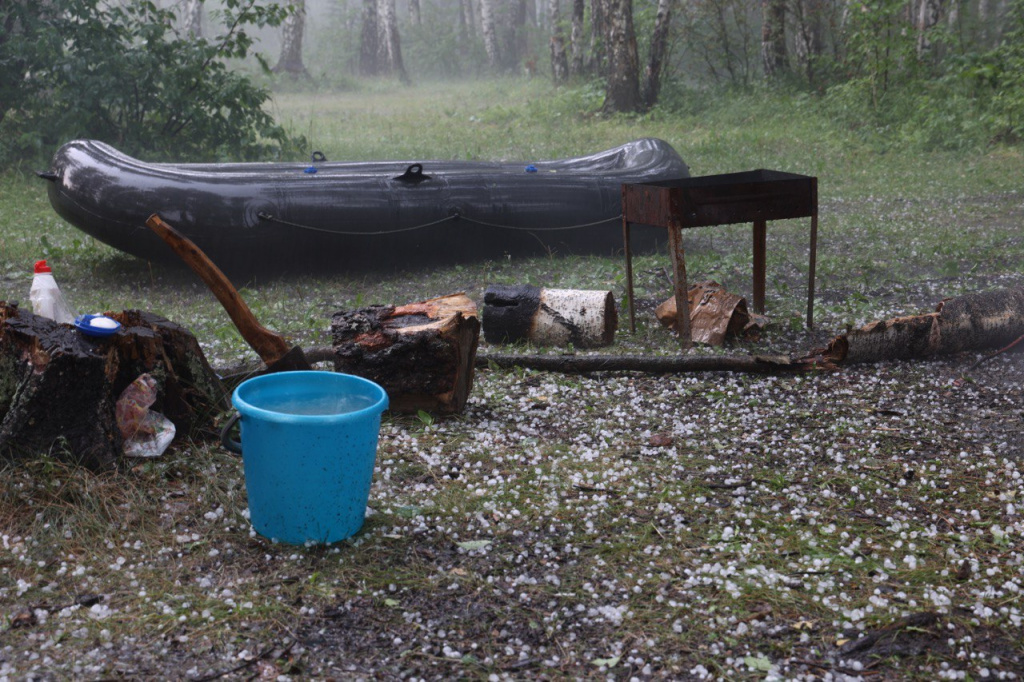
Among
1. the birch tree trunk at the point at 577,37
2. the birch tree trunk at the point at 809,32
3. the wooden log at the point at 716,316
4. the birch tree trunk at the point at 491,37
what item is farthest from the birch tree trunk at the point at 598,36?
the wooden log at the point at 716,316

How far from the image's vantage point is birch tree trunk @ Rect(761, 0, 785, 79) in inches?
543

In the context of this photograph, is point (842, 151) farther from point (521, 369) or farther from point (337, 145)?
point (521, 369)

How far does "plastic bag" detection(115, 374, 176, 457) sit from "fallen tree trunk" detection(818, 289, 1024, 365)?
132 inches

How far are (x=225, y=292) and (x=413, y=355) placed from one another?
0.88 metres

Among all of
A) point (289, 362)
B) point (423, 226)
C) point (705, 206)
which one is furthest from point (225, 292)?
point (423, 226)

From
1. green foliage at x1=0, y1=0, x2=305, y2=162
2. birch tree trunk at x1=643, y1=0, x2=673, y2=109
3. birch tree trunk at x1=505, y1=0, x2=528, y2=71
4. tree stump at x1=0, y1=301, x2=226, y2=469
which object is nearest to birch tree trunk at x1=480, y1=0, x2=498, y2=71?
birch tree trunk at x1=505, y1=0, x2=528, y2=71

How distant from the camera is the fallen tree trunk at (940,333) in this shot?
15.2 ft

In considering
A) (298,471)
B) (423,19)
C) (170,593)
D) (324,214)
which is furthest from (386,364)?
(423,19)

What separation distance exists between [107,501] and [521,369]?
Answer: 2262 mm

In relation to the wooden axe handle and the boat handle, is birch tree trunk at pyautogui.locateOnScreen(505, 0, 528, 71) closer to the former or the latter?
the boat handle

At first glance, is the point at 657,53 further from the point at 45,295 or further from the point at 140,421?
the point at 140,421

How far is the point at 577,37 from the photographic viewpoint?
16328 millimetres

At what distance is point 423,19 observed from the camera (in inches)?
1172

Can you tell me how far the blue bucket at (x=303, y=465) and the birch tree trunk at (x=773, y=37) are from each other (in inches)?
512
